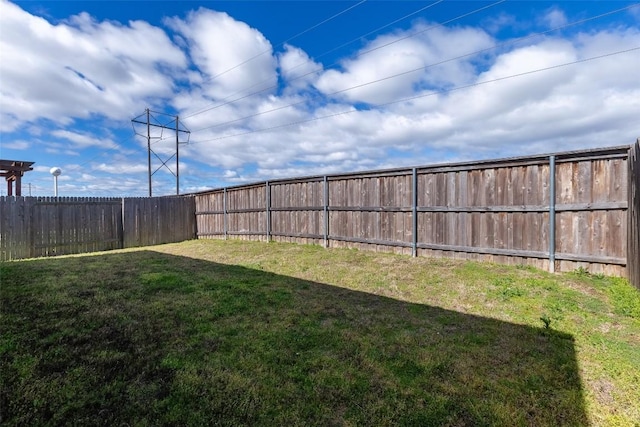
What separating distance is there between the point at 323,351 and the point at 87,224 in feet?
35.4

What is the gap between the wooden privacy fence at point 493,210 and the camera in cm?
471

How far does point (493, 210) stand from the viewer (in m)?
5.80

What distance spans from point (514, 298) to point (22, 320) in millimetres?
6049

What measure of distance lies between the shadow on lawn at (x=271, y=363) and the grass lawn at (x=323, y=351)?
0.01 meters

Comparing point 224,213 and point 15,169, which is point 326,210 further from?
point 15,169

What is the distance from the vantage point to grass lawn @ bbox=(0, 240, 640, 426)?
6.30 ft

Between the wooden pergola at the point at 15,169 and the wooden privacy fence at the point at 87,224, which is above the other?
the wooden pergola at the point at 15,169

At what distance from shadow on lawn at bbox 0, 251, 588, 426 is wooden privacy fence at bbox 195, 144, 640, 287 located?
2719 millimetres

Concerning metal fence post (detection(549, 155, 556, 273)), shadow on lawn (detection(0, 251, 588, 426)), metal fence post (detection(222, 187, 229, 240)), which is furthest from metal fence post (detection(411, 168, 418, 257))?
metal fence post (detection(222, 187, 229, 240))

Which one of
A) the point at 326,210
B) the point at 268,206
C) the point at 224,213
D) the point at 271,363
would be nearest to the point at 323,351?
the point at 271,363

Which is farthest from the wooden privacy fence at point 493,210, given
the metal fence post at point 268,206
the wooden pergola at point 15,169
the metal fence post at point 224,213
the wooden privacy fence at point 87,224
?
the wooden pergola at point 15,169

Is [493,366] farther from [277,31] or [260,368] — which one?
[277,31]

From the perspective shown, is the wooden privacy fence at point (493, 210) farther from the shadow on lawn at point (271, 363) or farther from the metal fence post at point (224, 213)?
the metal fence post at point (224, 213)

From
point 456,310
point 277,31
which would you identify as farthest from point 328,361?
point 277,31
